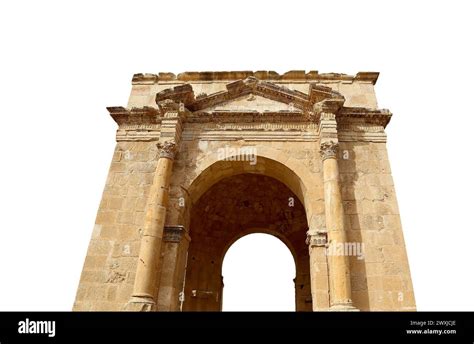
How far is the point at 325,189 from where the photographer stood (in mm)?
8562

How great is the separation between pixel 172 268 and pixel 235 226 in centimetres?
647

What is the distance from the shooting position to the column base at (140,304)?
741 cm

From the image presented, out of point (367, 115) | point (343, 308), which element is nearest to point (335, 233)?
point (343, 308)

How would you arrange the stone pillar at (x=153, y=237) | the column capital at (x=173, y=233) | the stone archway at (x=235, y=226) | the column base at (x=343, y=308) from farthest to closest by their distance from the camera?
1. the stone archway at (x=235, y=226)
2. the column capital at (x=173, y=233)
3. the stone pillar at (x=153, y=237)
4. the column base at (x=343, y=308)

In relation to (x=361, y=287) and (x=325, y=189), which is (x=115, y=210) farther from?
(x=361, y=287)

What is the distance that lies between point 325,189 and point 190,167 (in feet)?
11.7

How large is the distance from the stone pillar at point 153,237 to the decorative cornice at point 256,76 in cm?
330

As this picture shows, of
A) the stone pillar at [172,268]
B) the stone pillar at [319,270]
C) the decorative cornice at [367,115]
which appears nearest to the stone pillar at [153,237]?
the stone pillar at [172,268]

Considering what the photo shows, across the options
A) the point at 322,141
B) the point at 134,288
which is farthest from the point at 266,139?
the point at 134,288

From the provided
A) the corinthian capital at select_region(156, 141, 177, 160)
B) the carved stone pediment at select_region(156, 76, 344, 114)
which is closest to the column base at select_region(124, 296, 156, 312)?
the corinthian capital at select_region(156, 141, 177, 160)

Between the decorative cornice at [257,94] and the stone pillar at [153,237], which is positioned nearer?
the stone pillar at [153,237]

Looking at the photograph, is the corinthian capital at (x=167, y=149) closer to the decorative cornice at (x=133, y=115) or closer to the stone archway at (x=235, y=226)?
the decorative cornice at (x=133, y=115)
